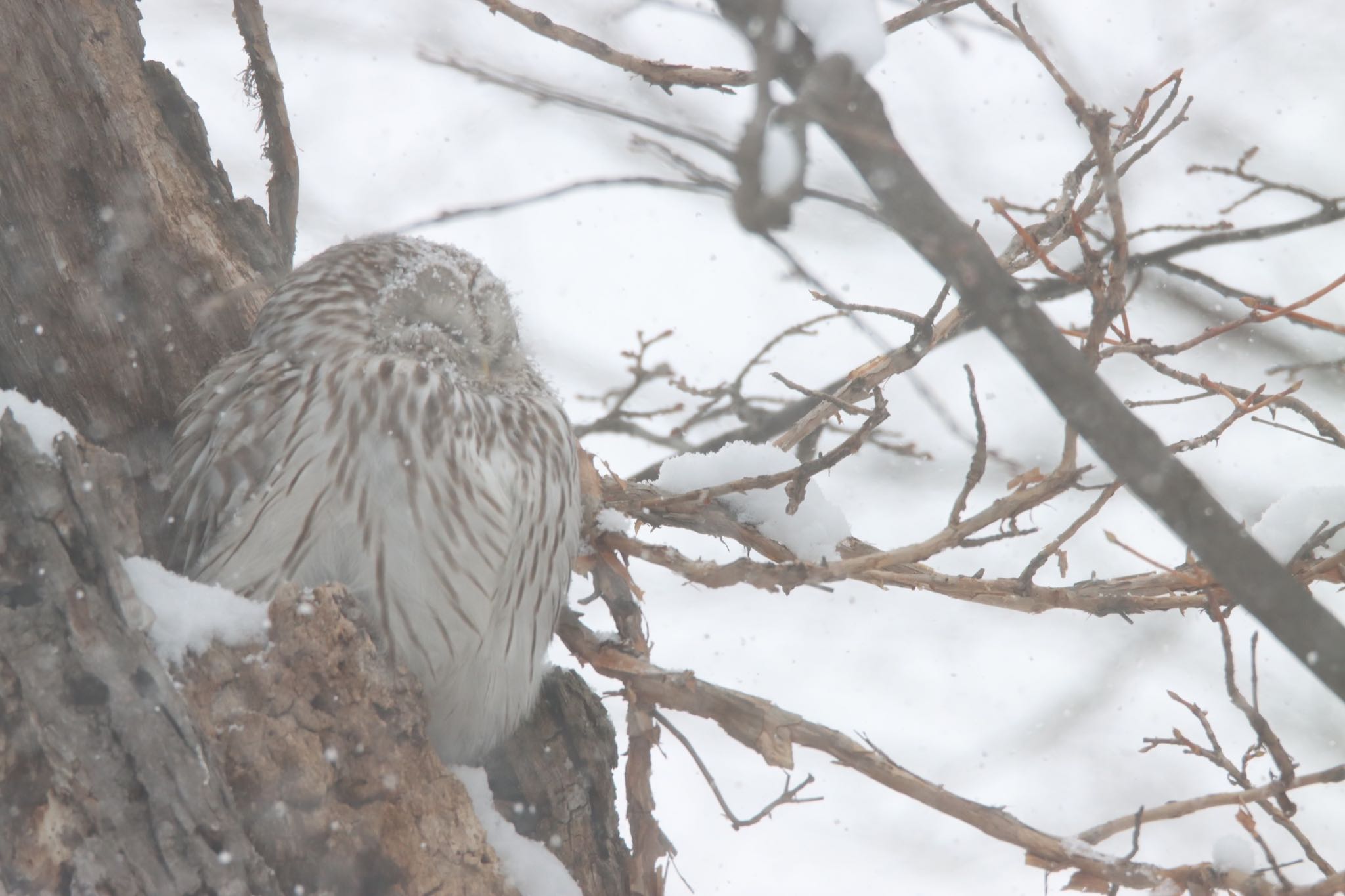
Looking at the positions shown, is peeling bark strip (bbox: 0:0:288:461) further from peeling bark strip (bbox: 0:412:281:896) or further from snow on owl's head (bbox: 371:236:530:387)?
peeling bark strip (bbox: 0:412:281:896)

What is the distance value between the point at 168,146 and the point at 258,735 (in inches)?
69.9

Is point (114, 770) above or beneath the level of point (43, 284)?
beneath

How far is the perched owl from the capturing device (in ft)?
8.52

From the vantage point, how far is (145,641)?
1952 millimetres

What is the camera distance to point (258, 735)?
213 centimetres

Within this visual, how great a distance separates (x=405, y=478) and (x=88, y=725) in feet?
2.99

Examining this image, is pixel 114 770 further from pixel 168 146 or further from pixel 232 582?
pixel 168 146

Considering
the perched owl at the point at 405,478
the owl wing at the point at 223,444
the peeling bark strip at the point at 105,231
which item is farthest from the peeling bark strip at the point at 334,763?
the peeling bark strip at the point at 105,231

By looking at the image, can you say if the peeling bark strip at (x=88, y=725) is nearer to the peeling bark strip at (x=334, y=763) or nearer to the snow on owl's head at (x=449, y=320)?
the peeling bark strip at (x=334, y=763)

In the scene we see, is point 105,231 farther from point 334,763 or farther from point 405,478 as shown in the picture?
point 334,763

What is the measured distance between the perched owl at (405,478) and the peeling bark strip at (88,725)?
652 mm

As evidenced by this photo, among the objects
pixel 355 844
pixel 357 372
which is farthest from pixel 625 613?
pixel 355 844

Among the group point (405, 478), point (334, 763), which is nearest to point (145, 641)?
point (334, 763)

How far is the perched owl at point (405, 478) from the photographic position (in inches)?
102
